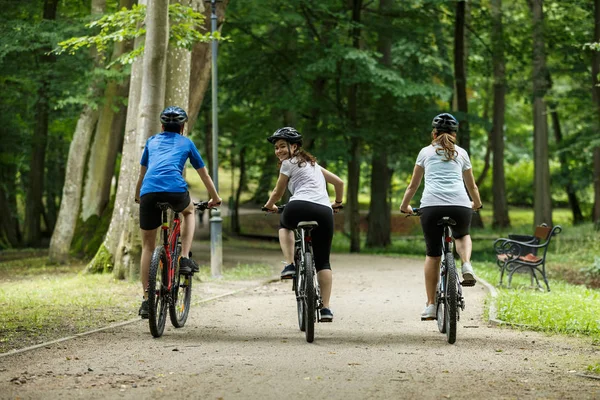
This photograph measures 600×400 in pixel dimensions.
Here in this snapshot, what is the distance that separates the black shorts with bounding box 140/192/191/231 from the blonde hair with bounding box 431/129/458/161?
2477mm

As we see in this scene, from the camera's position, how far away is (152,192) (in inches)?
366

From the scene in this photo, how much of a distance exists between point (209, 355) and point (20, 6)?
19.3 m

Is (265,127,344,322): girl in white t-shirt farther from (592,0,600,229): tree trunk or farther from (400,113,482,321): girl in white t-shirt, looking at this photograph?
(592,0,600,229): tree trunk

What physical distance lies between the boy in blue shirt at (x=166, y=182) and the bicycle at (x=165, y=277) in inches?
3.9

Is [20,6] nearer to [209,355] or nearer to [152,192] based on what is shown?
[152,192]

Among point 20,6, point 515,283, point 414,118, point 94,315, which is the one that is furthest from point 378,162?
point 94,315

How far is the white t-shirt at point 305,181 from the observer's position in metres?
9.44

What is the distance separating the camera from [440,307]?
981 centimetres

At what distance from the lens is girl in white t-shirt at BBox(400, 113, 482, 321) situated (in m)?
9.23

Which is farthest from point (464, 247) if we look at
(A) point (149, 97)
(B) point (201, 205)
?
(A) point (149, 97)

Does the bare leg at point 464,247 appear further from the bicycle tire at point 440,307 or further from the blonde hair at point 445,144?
the blonde hair at point 445,144

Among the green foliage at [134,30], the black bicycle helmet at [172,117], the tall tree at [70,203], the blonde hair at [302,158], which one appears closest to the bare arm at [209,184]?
the black bicycle helmet at [172,117]

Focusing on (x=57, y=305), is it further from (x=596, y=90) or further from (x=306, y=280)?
(x=596, y=90)

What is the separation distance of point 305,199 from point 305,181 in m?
0.19
